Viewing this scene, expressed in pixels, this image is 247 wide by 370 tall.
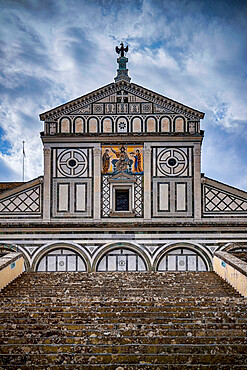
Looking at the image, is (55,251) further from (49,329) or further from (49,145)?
(49,329)

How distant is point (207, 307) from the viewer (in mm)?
8570

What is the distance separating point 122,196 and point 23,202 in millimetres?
5088

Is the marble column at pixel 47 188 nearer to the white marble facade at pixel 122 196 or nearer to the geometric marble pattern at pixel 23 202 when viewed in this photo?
the white marble facade at pixel 122 196

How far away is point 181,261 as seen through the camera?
18125 millimetres

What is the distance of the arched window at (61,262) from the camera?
1812cm

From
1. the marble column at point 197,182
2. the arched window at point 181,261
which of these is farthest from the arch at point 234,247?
the marble column at point 197,182

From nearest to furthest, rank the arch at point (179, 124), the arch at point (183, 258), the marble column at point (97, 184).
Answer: the arch at point (183, 258) → the marble column at point (97, 184) → the arch at point (179, 124)

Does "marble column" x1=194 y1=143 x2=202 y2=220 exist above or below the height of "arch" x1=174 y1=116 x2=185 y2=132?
below

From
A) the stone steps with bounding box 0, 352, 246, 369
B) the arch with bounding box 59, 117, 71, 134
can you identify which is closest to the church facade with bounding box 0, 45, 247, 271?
the arch with bounding box 59, 117, 71, 134

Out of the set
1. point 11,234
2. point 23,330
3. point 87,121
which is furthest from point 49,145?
point 23,330

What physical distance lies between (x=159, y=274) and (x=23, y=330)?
6052 mm

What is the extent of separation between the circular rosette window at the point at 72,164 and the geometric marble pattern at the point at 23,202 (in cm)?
176

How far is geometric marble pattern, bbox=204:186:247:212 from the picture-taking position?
18.6 metres

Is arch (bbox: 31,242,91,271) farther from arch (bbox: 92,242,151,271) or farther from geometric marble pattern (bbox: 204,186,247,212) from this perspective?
geometric marble pattern (bbox: 204,186,247,212)
